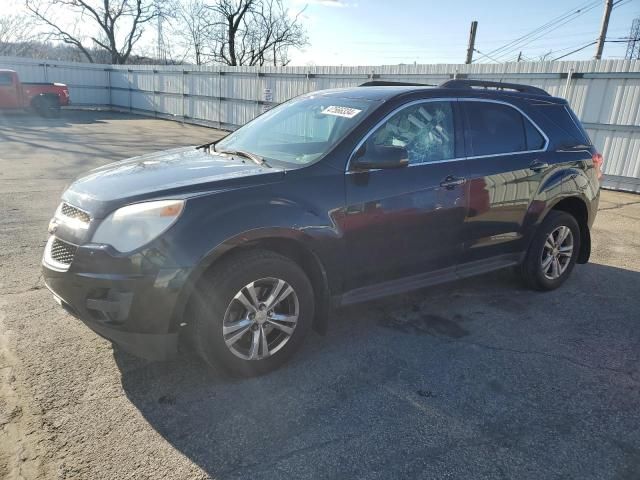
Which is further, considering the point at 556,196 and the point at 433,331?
the point at 556,196

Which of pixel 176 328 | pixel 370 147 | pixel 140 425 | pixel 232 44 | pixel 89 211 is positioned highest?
pixel 232 44

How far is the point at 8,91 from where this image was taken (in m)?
20.2

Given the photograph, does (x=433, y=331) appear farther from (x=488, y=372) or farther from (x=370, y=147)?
(x=370, y=147)

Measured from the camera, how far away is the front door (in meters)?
3.33

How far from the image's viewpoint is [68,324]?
363 centimetres

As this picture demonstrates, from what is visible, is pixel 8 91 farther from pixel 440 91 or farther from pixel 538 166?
pixel 538 166

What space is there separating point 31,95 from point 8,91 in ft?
3.07

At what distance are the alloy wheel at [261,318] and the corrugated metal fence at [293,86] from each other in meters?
9.89

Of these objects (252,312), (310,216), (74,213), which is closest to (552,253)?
(310,216)

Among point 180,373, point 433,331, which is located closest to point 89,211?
point 180,373

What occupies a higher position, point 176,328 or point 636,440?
point 176,328

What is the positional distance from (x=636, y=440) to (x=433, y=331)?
4.90ft

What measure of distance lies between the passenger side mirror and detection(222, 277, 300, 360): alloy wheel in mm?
974

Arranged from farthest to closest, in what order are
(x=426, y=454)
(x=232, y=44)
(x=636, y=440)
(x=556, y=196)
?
(x=232, y=44)
(x=556, y=196)
(x=636, y=440)
(x=426, y=454)
